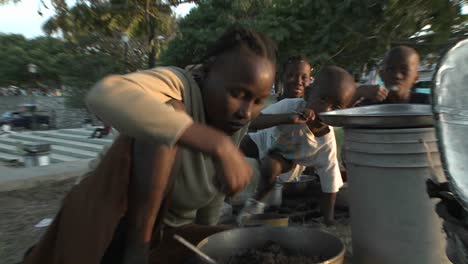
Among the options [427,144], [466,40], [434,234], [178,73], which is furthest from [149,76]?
[434,234]

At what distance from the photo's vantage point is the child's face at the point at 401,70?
2.74 m

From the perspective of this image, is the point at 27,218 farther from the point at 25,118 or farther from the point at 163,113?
the point at 25,118

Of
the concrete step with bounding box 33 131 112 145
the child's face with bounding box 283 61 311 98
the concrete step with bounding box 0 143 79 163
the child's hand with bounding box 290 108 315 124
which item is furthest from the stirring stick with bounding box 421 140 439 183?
the concrete step with bounding box 33 131 112 145

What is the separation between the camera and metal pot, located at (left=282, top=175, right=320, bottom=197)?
300 centimetres

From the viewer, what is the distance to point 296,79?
10.3 feet

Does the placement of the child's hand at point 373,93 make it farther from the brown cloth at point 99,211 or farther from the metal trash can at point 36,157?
the metal trash can at point 36,157

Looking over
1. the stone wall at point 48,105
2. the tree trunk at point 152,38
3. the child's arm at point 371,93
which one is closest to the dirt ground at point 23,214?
the child's arm at point 371,93

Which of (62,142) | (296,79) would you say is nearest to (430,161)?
(296,79)

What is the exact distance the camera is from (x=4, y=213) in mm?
3125

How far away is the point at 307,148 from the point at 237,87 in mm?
1406

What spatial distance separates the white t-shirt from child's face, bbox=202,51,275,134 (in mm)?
1253

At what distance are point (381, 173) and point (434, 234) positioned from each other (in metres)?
0.30

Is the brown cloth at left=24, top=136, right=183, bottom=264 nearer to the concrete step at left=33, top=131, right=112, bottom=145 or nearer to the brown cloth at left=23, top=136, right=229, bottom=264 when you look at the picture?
the brown cloth at left=23, top=136, right=229, bottom=264

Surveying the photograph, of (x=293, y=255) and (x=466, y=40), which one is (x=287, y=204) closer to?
(x=293, y=255)
